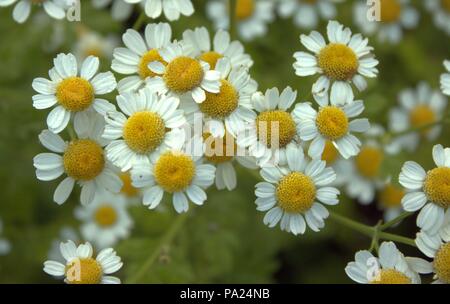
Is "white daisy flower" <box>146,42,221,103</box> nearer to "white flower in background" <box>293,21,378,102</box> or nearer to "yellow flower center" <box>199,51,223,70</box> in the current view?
"yellow flower center" <box>199,51,223,70</box>

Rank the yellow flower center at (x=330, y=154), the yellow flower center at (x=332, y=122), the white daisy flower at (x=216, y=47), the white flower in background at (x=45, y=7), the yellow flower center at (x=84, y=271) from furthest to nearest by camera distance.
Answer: the yellow flower center at (x=330, y=154) < the white flower in background at (x=45, y=7) < the white daisy flower at (x=216, y=47) < the yellow flower center at (x=332, y=122) < the yellow flower center at (x=84, y=271)

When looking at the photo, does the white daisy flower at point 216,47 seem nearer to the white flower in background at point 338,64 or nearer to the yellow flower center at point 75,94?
the white flower in background at point 338,64

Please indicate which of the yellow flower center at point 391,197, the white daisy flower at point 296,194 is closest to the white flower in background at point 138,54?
the white daisy flower at point 296,194

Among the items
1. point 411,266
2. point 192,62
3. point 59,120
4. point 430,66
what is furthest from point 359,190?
point 59,120

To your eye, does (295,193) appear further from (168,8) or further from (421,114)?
(421,114)

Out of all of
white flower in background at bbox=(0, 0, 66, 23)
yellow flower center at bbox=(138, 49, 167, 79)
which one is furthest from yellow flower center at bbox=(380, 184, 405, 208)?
white flower in background at bbox=(0, 0, 66, 23)

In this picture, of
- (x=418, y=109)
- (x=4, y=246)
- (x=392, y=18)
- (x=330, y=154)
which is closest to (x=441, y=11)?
(x=392, y=18)

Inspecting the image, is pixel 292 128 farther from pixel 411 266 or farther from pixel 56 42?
pixel 56 42
